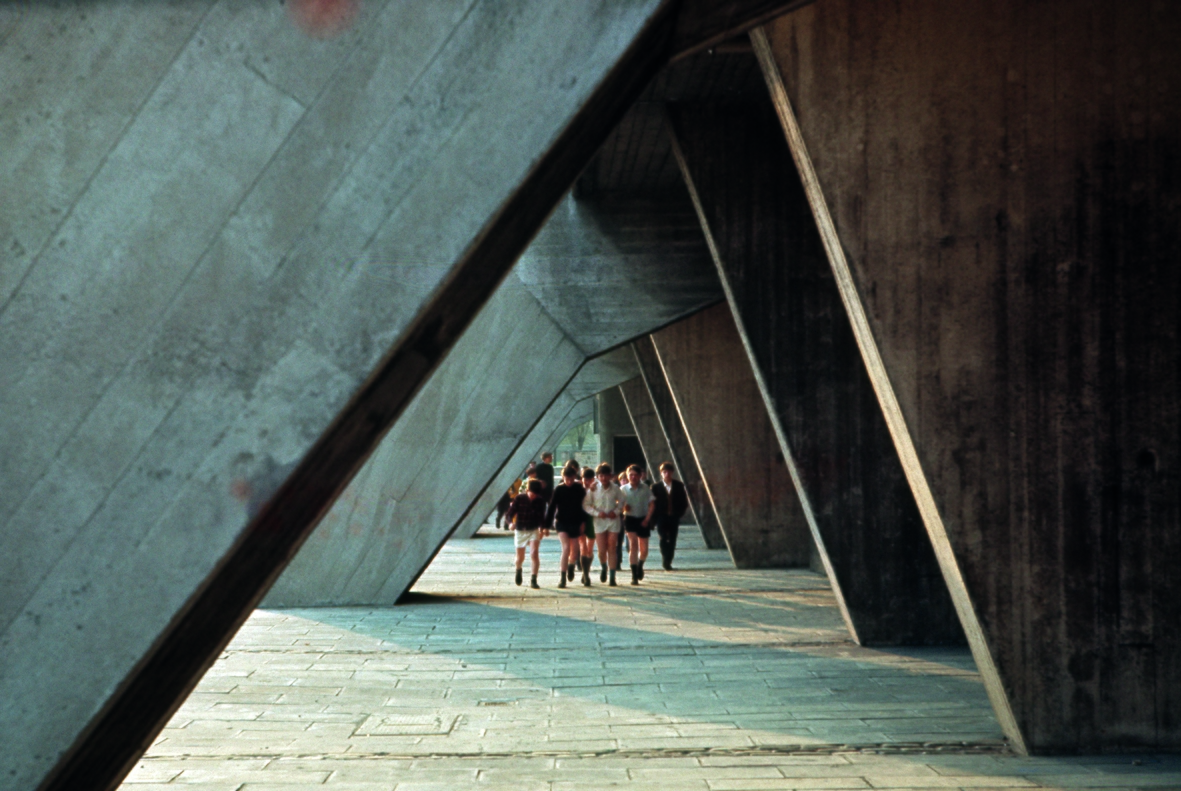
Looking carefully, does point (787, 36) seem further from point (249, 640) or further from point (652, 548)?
point (652, 548)

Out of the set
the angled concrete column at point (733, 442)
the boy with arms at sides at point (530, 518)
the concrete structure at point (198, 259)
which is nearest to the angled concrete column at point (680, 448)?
the angled concrete column at point (733, 442)

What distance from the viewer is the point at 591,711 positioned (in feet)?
22.6

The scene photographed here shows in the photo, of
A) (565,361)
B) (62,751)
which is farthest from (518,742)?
(565,361)

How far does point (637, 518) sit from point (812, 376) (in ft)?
17.6

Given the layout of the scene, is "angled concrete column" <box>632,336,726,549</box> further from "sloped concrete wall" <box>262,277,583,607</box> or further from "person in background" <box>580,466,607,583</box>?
"sloped concrete wall" <box>262,277,583,607</box>

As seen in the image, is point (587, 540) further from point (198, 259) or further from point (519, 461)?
point (198, 259)

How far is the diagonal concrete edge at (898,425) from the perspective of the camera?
5828 millimetres

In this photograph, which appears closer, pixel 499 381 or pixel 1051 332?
pixel 1051 332

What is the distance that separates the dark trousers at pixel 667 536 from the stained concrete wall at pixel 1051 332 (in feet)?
33.1

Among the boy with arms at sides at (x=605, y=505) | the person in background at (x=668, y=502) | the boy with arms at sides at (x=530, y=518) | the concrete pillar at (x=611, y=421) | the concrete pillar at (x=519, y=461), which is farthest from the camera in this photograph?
the concrete pillar at (x=611, y=421)

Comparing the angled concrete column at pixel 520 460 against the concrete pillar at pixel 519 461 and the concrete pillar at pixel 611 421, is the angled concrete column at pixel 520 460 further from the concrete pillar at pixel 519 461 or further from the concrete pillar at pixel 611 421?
the concrete pillar at pixel 611 421

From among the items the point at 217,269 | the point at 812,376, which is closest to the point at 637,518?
the point at 812,376

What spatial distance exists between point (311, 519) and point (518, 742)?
284 centimetres

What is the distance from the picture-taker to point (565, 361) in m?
13.1
